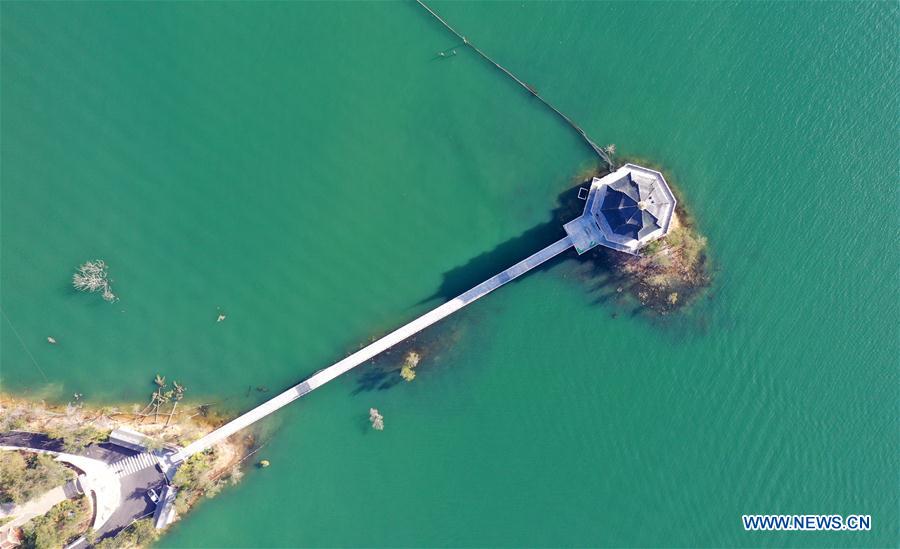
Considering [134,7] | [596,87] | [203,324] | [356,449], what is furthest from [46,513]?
[596,87]

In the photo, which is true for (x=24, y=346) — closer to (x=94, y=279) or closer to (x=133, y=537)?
(x=94, y=279)

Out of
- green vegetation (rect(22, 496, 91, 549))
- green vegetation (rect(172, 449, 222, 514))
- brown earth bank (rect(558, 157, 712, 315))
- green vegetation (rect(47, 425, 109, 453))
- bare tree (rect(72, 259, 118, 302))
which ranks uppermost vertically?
brown earth bank (rect(558, 157, 712, 315))

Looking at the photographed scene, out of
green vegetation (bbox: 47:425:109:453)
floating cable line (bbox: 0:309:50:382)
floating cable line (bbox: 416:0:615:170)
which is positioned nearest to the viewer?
green vegetation (bbox: 47:425:109:453)

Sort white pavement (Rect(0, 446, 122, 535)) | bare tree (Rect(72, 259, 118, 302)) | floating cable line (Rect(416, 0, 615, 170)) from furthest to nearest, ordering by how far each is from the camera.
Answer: floating cable line (Rect(416, 0, 615, 170)), bare tree (Rect(72, 259, 118, 302)), white pavement (Rect(0, 446, 122, 535))

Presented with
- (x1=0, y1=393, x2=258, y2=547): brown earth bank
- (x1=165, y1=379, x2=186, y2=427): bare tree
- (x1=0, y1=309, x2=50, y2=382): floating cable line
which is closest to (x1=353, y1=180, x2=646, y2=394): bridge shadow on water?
(x1=0, y1=393, x2=258, y2=547): brown earth bank

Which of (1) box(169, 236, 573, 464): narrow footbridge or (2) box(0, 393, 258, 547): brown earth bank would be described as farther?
(1) box(169, 236, 573, 464): narrow footbridge

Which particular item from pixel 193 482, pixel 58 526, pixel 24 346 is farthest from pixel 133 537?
pixel 24 346

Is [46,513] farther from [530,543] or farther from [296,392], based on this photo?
[530,543]

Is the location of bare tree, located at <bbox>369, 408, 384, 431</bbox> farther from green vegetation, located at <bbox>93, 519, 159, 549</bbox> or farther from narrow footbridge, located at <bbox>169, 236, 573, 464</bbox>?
green vegetation, located at <bbox>93, 519, 159, 549</bbox>
